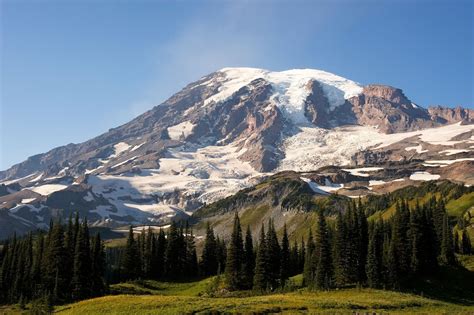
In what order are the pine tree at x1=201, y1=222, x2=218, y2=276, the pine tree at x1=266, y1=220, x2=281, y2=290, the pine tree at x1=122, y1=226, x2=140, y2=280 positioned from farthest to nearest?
the pine tree at x1=201, y1=222, x2=218, y2=276 → the pine tree at x1=122, y1=226, x2=140, y2=280 → the pine tree at x1=266, y1=220, x2=281, y2=290

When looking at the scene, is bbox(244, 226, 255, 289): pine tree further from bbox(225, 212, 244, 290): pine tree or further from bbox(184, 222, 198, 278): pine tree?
bbox(184, 222, 198, 278): pine tree

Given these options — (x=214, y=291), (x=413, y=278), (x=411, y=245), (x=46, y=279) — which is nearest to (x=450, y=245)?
(x=411, y=245)

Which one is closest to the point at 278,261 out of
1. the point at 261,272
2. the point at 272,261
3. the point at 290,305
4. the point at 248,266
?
the point at 248,266

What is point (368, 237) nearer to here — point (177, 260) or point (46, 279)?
point (177, 260)

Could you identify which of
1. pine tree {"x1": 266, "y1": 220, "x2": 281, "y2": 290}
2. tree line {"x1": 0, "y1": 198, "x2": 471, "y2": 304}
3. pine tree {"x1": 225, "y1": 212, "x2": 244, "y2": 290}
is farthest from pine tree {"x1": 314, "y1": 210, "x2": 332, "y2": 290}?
pine tree {"x1": 225, "y1": 212, "x2": 244, "y2": 290}

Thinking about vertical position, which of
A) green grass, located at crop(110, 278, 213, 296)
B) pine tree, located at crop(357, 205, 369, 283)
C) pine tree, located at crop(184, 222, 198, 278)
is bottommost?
green grass, located at crop(110, 278, 213, 296)

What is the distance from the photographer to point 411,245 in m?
110

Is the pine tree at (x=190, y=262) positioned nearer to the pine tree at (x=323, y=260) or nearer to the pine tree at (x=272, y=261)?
the pine tree at (x=272, y=261)

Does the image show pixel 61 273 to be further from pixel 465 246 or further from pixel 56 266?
pixel 465 246

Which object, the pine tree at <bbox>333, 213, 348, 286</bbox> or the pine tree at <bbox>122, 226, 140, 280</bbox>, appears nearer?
the pine tree at <bbox>333, 213, 348, 286</bbox>

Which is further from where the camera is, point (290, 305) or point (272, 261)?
point (272, 261)

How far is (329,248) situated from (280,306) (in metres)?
41.9

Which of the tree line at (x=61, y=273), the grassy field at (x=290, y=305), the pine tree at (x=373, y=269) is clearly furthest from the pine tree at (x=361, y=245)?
the tree line at (x=61, y=273)

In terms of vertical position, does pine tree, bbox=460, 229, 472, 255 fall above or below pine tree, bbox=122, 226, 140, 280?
above
